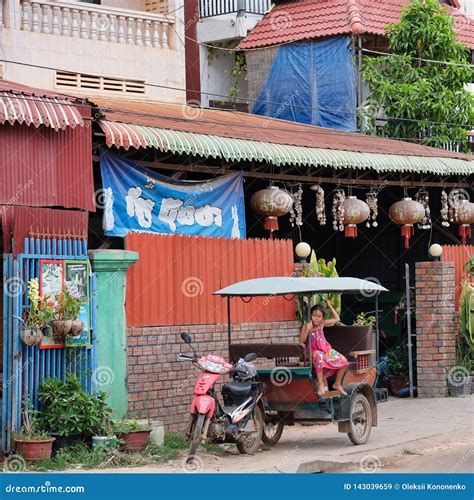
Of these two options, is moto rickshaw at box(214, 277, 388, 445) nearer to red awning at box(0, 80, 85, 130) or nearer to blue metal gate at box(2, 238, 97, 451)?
blue metal gate at box(2, 238, 97, 451)

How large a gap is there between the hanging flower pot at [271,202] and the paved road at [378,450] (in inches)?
126

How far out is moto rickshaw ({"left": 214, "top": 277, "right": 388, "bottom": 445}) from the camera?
13375 millimetres

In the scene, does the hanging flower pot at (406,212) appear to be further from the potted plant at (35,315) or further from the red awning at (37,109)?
the potted plant at (35,315)

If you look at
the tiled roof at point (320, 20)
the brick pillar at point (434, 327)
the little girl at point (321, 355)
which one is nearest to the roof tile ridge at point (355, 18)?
the tiled roof at point (320, 20)

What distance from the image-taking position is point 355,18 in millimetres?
24781

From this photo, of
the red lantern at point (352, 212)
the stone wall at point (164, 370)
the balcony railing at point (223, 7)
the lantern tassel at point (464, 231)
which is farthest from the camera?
the balcony railing at point (223, 7)

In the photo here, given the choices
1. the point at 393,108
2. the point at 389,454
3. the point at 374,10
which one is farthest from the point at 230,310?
the point at 374,10

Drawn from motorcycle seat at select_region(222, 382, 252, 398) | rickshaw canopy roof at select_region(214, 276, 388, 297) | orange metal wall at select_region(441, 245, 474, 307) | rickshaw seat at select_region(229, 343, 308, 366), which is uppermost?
orange metal wall at select_region(441, 245, 474, 307)

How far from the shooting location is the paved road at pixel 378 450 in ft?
40.3

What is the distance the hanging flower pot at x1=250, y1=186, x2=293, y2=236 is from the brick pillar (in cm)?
305

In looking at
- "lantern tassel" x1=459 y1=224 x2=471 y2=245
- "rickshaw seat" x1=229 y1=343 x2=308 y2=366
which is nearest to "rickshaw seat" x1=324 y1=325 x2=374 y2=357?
"rickshaw seat" x1=229 y1=343 x2=308 y2=366

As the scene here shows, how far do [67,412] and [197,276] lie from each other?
3292mm

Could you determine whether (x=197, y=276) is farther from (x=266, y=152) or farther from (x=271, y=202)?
(x=271, y=202)

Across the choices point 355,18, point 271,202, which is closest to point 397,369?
point 271,202
